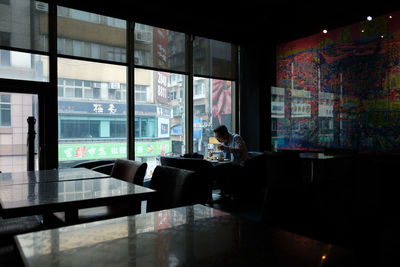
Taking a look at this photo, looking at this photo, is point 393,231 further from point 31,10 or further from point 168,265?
point 31,10

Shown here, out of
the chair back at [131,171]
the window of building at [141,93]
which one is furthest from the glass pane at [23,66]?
the chair back at [131,171]

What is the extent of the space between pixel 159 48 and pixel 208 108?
170cm

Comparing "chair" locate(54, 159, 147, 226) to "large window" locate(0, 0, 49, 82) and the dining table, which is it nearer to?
the dining table

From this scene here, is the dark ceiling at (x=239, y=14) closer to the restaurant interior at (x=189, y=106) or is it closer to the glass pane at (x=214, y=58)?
the restaurant interior at (x=189, y=106)

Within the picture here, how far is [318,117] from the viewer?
19.6ft

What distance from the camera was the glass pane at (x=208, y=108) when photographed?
251 inches

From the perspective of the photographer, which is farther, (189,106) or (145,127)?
(189,106)

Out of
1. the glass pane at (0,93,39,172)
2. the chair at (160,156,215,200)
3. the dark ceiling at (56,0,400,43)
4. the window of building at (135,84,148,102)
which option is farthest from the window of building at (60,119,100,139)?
the dark ceiling at (56,0,400,43)

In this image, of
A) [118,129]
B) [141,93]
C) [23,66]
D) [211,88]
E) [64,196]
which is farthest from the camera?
[211,88]

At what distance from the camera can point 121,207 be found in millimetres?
2604

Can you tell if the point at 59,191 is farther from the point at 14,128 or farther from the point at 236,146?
the point at 236,146

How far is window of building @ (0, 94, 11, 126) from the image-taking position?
4234 millimetres

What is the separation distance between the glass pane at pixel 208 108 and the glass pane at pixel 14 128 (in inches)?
120

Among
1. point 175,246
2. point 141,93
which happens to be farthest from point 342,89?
point 175,246
